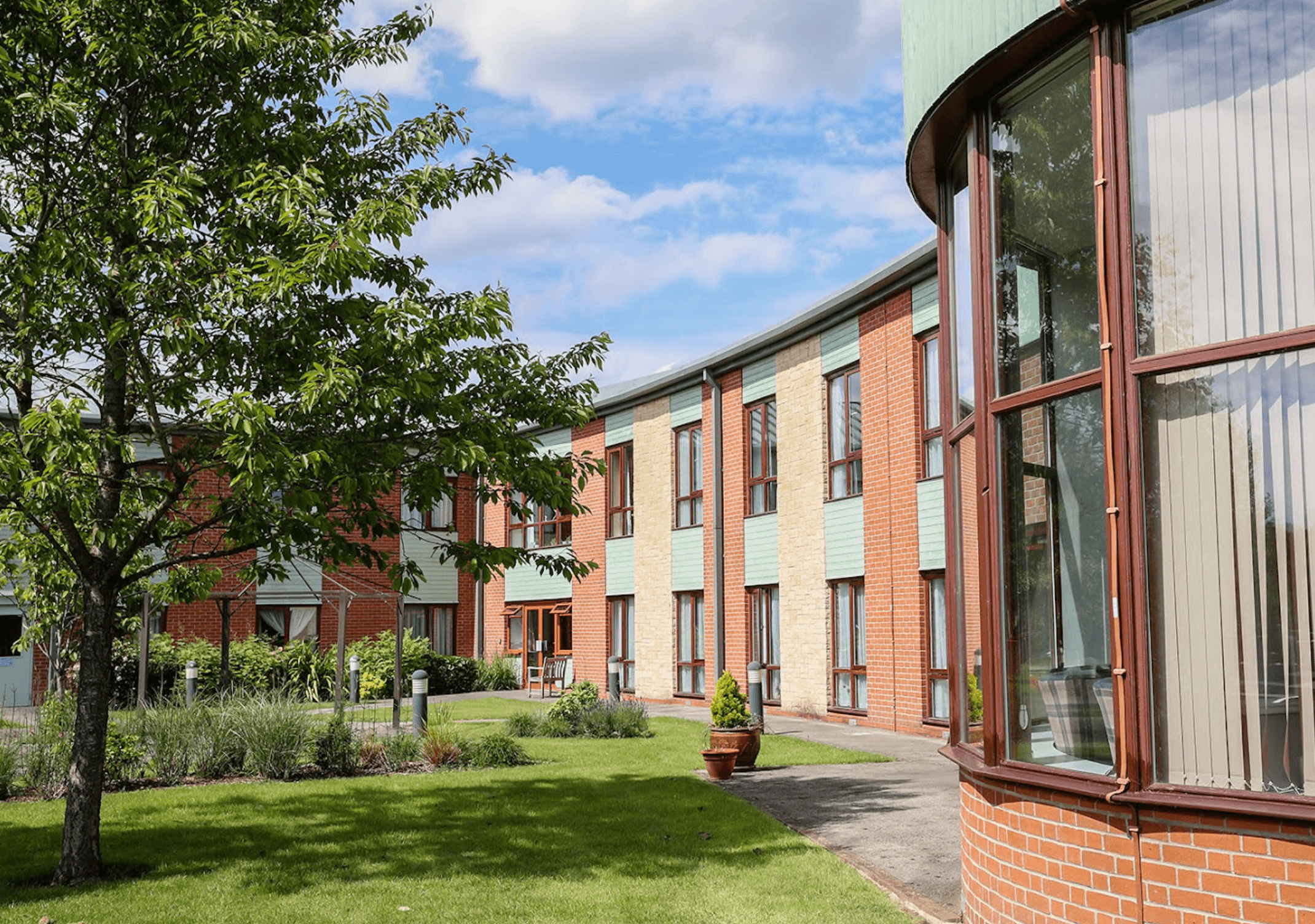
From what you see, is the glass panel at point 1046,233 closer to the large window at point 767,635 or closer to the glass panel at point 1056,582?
the glass panel at point 1056,582

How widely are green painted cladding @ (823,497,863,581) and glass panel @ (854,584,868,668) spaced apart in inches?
16.4

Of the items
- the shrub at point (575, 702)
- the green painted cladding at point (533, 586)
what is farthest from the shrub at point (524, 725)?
the green painted cladding at point (533, 586)

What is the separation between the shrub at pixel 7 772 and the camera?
12.2 metres

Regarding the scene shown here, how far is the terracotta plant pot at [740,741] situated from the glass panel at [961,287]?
7.38 m

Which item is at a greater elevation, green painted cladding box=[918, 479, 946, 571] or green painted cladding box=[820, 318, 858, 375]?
green painted cladding box=[820, 318, 858, 375]

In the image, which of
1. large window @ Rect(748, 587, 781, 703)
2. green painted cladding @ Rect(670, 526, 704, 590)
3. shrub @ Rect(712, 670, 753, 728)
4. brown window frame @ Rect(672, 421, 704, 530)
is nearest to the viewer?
shrub @ Rect(712, 670, 753, 728)

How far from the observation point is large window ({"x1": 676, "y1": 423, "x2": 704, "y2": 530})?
2542cm

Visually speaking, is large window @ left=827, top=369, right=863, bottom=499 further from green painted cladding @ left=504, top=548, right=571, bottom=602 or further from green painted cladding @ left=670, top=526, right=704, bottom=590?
green painted cladding @ left=504, top=548, right=571, bottom=602

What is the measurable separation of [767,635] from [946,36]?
17.5 metres

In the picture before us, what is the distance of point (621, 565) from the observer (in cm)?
2764

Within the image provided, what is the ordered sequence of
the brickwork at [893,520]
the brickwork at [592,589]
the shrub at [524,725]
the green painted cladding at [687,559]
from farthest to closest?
the brickwork at [592,589]
the green painted cladding at [687,559]
the brickwork at [893,520]
the shrub at [524,725]

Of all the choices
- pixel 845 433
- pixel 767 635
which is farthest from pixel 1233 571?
pixel 767 635

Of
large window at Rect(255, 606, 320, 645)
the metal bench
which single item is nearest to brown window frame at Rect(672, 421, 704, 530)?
the metal bench

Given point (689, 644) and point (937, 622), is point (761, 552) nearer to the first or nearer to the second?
point (689, 644)
